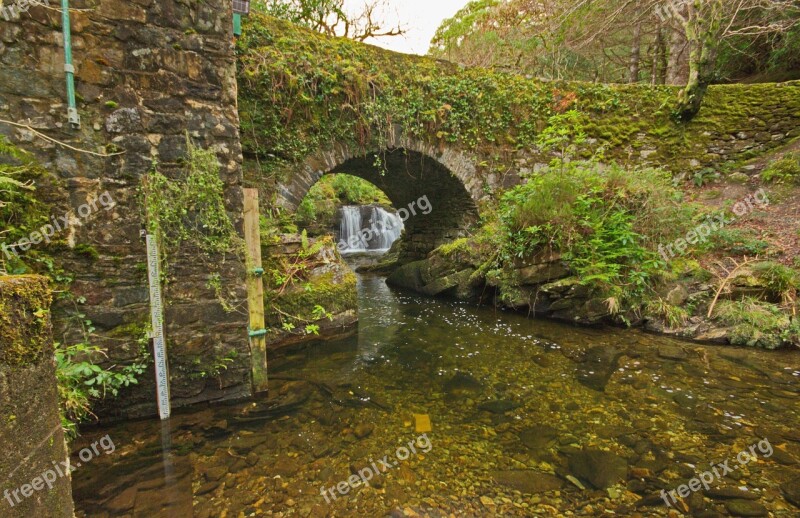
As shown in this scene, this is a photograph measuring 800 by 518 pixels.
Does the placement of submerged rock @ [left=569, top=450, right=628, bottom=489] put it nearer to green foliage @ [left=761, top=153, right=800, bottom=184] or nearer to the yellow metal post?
the yellow metal post

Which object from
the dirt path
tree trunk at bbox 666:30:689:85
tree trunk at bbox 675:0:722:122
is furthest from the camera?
tree trunk at bbox 666:30:689:85

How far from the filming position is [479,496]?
2211mm

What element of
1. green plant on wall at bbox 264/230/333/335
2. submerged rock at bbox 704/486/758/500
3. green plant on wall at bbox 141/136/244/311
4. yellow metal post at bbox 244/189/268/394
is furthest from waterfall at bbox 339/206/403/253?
submerged rock at bbox 704/486/758/500

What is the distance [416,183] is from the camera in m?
8.73

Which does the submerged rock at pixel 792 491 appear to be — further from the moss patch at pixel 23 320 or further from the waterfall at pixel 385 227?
the waterfall at pixel 385 227

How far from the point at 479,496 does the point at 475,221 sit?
651 centimetres

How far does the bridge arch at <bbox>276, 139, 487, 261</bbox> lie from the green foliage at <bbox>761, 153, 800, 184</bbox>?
5351 millimetres

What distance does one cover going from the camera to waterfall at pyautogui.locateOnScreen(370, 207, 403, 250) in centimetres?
1522

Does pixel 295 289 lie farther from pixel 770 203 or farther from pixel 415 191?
pixel 770 203

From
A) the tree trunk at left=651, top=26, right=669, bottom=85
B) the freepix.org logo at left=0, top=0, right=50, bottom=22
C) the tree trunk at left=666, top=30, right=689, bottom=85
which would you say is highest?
the tree trunk at left=651, top=26, right=669, bottom=85

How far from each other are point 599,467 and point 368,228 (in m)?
13.9

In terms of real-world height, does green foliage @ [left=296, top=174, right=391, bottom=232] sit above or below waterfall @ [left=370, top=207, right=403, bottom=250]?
above

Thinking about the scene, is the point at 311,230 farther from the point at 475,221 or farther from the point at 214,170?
the point at 214,170

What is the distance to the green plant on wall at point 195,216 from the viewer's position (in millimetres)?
2719
